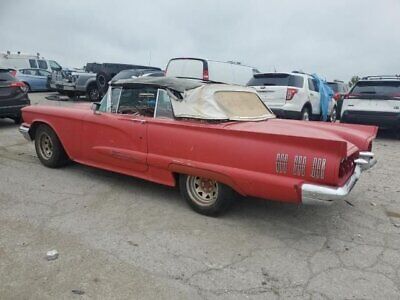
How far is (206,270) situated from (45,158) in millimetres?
3913

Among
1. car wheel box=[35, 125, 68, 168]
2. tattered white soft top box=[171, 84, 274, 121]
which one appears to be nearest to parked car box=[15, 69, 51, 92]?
car wheel box=[35, 125, 68, 168]

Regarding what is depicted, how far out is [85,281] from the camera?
3148 mm

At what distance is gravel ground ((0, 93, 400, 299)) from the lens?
3121 millimetres

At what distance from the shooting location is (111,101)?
549 cm

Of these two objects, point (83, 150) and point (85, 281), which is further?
point (83, 150)

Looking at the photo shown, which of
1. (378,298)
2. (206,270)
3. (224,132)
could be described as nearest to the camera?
(378,298)

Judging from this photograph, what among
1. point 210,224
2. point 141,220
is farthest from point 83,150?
point 210,224

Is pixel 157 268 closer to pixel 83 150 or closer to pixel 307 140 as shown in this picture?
pixel 307 140

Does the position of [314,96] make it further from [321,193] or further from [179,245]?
[179,245]

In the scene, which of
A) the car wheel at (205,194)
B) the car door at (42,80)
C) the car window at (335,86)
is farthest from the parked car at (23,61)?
the car wheel at (205,194)

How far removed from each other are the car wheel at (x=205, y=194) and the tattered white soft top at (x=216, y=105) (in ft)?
2.33

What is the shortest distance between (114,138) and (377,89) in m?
8.10

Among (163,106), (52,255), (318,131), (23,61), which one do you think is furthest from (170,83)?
(23,61)

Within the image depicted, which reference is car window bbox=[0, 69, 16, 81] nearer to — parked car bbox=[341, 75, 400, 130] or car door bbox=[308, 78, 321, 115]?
car door bbox=[308, 78, 321, 115]
